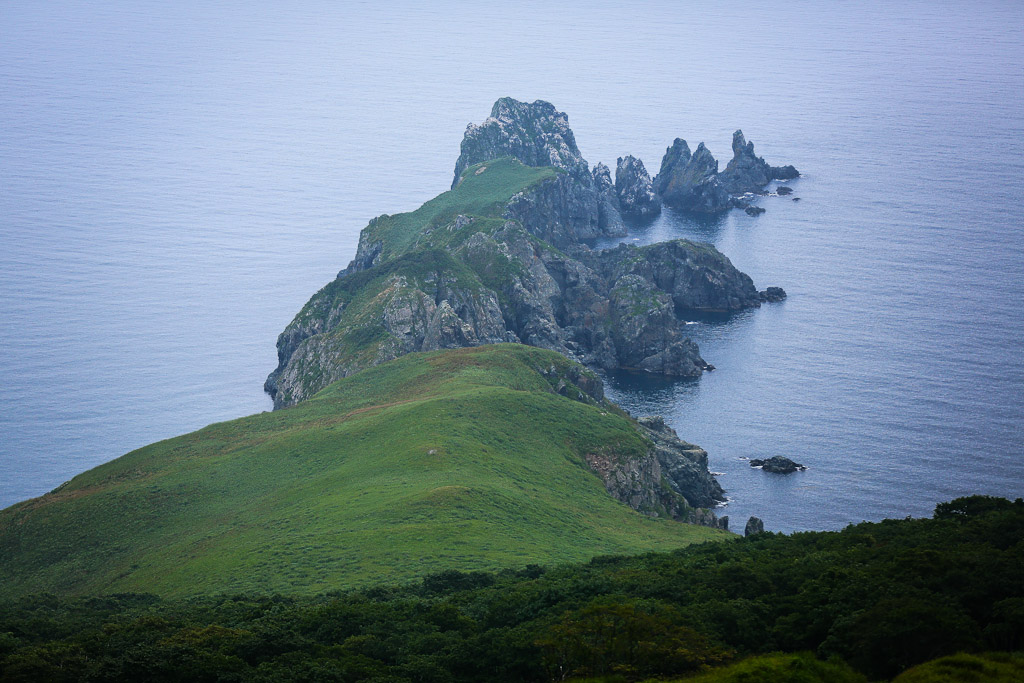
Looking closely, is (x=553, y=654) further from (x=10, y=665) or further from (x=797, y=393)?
(x=797, y=393)

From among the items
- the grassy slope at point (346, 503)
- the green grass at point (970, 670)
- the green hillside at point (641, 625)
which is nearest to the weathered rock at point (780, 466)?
the grassy slope at point (346, 503)

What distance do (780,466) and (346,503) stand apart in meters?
78.3

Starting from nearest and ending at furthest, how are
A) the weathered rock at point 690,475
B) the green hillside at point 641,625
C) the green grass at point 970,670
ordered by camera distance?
1. the green grass at point 970,670
2. the green hillside at point 641,625
3. the weathered rock at point 690,475

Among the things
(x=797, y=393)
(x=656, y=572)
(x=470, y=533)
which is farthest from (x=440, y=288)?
(x=656, y=572)

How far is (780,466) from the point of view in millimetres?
159000

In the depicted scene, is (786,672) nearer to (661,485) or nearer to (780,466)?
(661,485)

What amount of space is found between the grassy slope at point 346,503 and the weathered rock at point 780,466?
29753mm

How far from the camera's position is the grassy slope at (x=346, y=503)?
333 feet

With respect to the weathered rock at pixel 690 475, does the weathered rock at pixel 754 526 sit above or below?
below

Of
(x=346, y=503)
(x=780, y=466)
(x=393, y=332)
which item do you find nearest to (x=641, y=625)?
(x=346, y=503)

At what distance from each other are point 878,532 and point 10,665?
70.3 meters

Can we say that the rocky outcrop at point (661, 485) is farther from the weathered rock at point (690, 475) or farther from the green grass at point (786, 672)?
the green grass at point (786, 672)

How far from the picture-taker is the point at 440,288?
199 m

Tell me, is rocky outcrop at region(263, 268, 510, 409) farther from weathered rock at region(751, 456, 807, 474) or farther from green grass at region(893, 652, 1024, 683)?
green grass at region(893, 652, 1024, 683)
